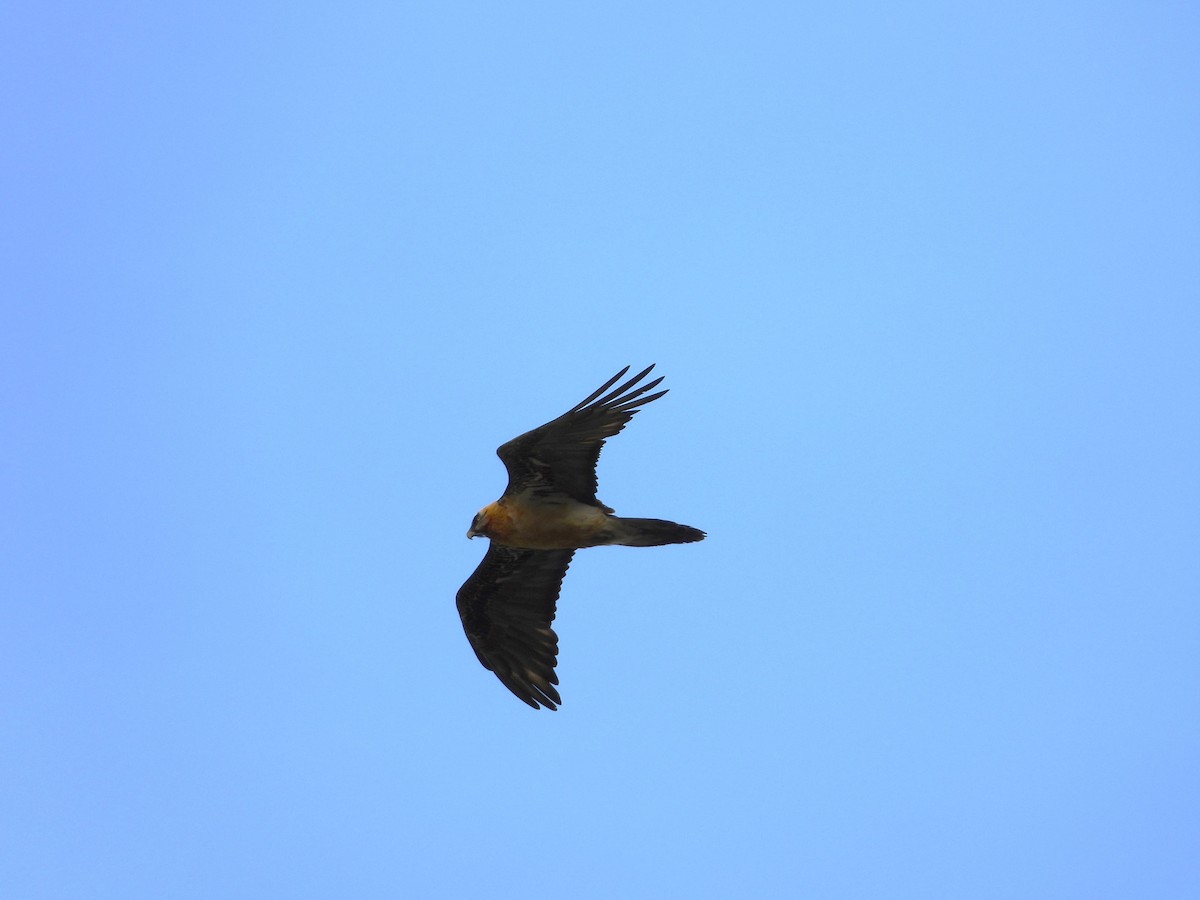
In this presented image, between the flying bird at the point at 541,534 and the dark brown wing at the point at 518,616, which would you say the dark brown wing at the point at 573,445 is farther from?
the dark brown wing at the point at 518,616

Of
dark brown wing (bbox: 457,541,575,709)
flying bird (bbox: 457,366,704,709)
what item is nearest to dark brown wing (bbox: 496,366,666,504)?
flying bird (bbox: 457,366,704,709)

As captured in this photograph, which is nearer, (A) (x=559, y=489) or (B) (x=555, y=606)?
(A) (x=559, y=489)

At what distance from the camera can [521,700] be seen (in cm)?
1597

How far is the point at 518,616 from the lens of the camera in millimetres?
16266

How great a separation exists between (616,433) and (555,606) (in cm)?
315

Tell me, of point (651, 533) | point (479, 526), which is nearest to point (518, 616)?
point (479, 526)

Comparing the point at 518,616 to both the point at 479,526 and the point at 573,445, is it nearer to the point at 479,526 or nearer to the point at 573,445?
the point at 479,526

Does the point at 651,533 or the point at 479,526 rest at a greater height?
the point at 479,526

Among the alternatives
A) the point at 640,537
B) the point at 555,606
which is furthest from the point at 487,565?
the point at 640,537

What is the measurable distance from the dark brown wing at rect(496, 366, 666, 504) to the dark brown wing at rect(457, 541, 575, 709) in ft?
5.07

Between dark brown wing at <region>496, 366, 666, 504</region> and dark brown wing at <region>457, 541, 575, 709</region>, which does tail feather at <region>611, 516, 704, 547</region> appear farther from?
dark brown wing at <region>457, 541, 575, 709</region>

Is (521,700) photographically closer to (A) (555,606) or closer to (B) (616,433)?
(A) (555,606)

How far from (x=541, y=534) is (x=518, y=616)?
1.67 metres

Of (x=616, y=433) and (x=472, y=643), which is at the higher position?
(x=616, y=433)
